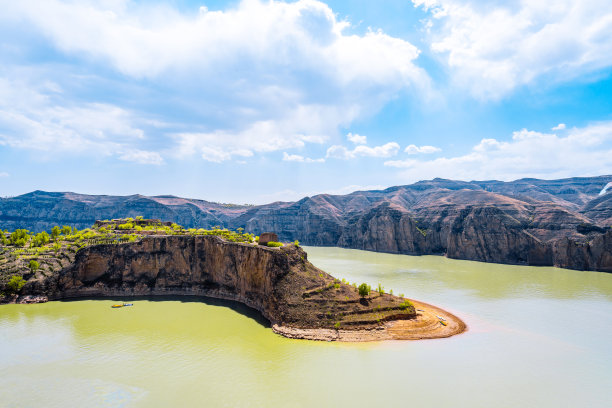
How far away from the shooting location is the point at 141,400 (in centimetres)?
2441

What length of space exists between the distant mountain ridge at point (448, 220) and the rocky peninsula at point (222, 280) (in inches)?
2579

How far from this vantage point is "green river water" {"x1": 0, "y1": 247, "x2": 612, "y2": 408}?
25094mm

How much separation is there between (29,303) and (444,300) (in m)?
64.7

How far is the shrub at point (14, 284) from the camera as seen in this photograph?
4903 cm

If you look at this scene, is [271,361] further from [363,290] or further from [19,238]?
[19,238]

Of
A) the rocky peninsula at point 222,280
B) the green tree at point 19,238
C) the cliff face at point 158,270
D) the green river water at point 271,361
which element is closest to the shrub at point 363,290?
the rocky peninsula at point 222,280

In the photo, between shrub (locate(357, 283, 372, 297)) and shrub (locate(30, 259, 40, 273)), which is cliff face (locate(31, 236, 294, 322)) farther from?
shrub (locate(357, 283, 372, 297))

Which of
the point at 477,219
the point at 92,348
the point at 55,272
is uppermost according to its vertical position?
the point at 477,219

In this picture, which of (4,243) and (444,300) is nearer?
(444,300)

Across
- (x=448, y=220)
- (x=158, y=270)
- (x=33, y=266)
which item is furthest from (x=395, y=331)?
(x=448, y=220)


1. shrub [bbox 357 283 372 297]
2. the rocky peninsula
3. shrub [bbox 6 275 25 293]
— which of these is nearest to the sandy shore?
the rocky peninsula

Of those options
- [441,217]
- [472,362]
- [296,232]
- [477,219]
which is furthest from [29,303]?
[296,232]

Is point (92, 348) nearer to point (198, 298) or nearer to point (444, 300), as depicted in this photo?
point (198, 298)

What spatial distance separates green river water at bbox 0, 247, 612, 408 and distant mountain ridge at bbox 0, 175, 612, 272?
47801mm
